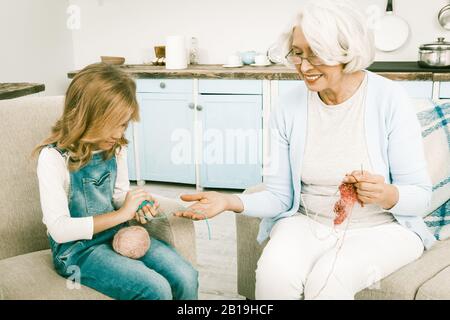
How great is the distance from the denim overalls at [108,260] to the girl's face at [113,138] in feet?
0.15

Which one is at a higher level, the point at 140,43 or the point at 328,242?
the point at 140,43

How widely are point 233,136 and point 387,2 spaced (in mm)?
1402

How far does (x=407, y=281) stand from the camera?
4.49ft

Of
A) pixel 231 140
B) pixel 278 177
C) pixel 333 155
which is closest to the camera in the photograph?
pixel 333 155

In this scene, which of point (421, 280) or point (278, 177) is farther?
point (278, 177)

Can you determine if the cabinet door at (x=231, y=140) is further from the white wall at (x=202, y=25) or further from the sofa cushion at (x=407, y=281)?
the sofa cushion at (x=407, y=281)

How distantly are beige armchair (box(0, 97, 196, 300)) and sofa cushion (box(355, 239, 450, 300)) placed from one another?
55cm

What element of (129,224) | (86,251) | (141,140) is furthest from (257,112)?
(86,251)

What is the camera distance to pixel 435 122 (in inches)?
67.5

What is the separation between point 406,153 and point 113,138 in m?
0.84

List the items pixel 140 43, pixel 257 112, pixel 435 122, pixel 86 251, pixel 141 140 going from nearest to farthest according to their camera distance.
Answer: pixel 86 251, pixel 435 122, pixel 257 112, pixel 141 140, pixel 140 43

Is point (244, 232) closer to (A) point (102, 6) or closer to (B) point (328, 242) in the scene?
(B) point (328, 242)

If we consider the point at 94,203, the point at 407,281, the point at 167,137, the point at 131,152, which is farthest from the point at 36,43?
the point at 407,281

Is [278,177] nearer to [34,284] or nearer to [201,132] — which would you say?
[34,284]
